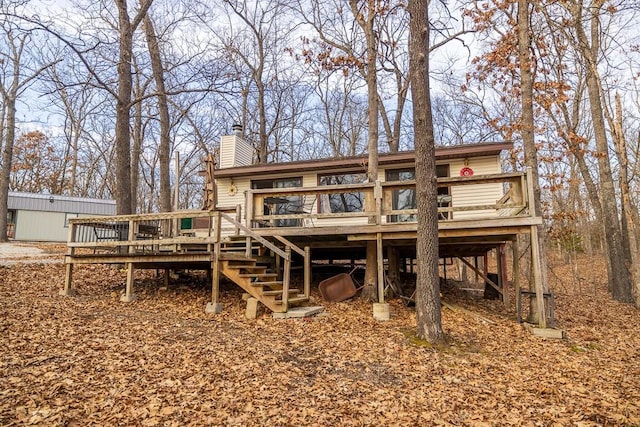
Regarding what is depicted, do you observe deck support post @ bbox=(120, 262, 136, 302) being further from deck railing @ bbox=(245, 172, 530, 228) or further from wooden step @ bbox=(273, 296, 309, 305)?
wooden step @ bbox=(273, 296, 309, 305)

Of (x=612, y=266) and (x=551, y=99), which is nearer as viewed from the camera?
(x=551, y=99)

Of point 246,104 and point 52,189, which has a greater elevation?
point 246,104

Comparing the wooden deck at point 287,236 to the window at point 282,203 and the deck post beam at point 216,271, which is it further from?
the window at point 282,203

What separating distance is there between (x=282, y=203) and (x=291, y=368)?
722cm

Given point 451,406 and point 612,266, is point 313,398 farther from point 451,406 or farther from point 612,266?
point 612,266

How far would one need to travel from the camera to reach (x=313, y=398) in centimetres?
399

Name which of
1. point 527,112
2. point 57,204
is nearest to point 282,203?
point 527,112

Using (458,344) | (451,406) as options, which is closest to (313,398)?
(451,406)

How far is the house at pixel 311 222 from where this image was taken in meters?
7.32

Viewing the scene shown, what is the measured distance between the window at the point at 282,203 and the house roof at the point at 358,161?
17.0 inches

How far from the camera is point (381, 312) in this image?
7.37m

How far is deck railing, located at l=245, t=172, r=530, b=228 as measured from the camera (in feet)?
23.7

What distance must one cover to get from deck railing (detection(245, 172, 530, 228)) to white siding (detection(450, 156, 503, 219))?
0.09ft

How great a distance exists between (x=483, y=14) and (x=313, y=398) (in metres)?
11.9
